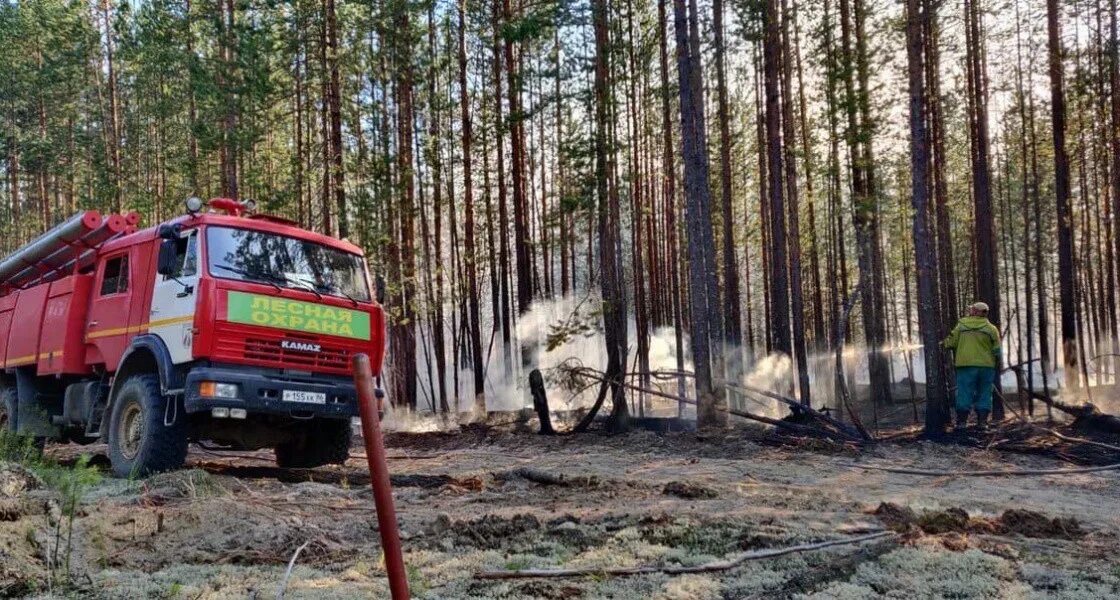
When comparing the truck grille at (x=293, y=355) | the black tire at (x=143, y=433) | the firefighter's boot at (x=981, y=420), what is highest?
the truck grille at (x=293, y=355)

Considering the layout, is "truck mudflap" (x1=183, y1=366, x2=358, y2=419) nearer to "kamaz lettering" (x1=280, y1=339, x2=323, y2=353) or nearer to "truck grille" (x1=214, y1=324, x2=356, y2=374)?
"truck grille" (x1=214, y1=324, x2=356, y2=374)

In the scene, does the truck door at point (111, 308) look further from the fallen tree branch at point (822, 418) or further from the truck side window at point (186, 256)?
the fallen tree branch at point (822, 418)

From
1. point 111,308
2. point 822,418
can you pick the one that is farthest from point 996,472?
point 111,308

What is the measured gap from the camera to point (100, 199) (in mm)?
24500

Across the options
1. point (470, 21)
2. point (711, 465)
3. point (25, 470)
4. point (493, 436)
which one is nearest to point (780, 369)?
point (493, 436)

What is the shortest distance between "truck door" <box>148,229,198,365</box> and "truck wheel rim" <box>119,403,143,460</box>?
871mm

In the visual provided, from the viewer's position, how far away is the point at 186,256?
8.25 m

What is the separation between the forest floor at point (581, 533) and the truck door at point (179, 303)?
1358mm

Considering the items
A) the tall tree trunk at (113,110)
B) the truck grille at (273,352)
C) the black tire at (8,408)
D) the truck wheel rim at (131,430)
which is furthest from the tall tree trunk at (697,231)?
the tall tree trunk at (113,110)

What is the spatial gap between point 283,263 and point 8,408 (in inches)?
202

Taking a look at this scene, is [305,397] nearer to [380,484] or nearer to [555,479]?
[555,479]

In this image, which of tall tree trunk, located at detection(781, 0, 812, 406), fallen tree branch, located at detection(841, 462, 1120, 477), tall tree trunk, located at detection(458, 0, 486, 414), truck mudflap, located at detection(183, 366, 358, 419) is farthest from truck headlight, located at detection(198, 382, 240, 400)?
tall tree trunk, located at detection(781, 0, 812, 406)

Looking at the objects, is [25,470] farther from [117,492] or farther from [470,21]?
[470,21]

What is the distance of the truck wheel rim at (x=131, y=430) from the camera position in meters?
8.49
